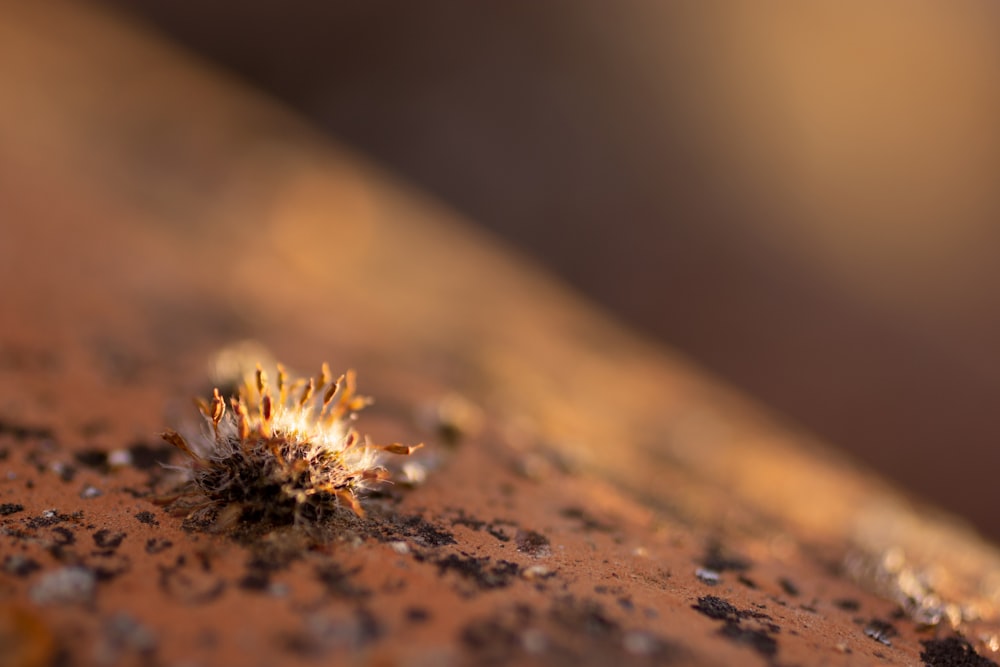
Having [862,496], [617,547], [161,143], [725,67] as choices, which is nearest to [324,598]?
[617,547]

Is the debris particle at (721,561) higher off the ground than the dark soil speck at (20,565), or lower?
higher

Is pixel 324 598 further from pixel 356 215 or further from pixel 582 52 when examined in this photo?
pixel 582 52

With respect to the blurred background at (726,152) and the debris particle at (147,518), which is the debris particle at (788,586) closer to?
the debris particle at (147,518)

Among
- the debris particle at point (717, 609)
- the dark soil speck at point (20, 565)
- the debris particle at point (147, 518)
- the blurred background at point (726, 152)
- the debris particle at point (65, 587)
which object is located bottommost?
the debris particle at point (65, 587)

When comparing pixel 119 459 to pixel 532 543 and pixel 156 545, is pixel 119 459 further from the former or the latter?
pixel 532 543

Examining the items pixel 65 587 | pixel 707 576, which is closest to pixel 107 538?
pixel 65 587

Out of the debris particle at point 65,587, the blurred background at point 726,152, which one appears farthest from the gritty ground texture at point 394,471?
the blurred background at point 726,152

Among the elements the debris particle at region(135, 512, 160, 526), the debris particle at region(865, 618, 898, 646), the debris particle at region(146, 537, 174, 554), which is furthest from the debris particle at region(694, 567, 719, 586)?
the debris particle at region(135, 512, 160, 526)
